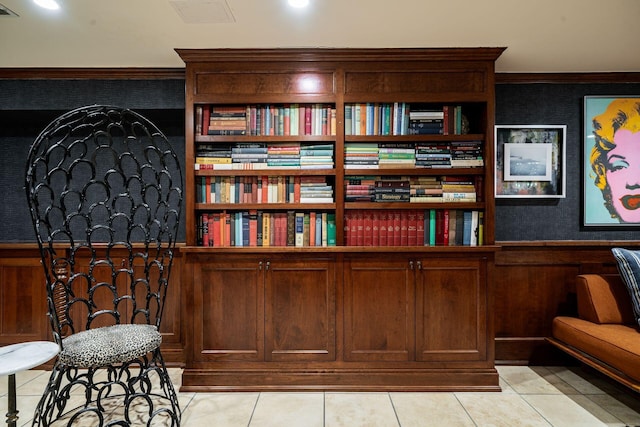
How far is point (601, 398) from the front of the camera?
2.70 metres

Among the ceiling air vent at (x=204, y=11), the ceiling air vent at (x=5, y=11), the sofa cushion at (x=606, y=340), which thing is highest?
the ceiling air vent at (x=5, y=11)

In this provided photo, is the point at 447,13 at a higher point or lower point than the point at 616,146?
higher

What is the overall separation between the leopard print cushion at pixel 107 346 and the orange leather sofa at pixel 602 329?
112 inches

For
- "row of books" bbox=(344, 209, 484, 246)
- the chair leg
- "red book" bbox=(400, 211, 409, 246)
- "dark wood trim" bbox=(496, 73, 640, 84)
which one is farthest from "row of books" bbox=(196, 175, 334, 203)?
"dark wood trim" bbox=(496, 73, 640, 84)

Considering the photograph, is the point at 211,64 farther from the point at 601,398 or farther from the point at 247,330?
the point at 601,398

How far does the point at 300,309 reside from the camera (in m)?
2.87

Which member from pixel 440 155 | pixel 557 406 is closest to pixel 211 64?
pixel 440 155

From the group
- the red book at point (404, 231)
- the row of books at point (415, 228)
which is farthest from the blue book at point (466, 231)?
the red book at point (404, 231)

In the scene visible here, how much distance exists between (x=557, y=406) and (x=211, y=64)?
11.4 ft

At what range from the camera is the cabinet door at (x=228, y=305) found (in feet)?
9.41

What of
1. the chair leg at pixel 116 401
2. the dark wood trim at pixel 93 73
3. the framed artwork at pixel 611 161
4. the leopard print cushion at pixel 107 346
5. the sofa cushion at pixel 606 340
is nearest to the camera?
the leopard print cushion at pixel 107 346

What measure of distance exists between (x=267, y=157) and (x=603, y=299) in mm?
2811

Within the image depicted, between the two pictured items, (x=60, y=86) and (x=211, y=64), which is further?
(x=60, y=86)

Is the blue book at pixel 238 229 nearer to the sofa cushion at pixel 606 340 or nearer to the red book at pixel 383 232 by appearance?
the red book at pixel 383 232
